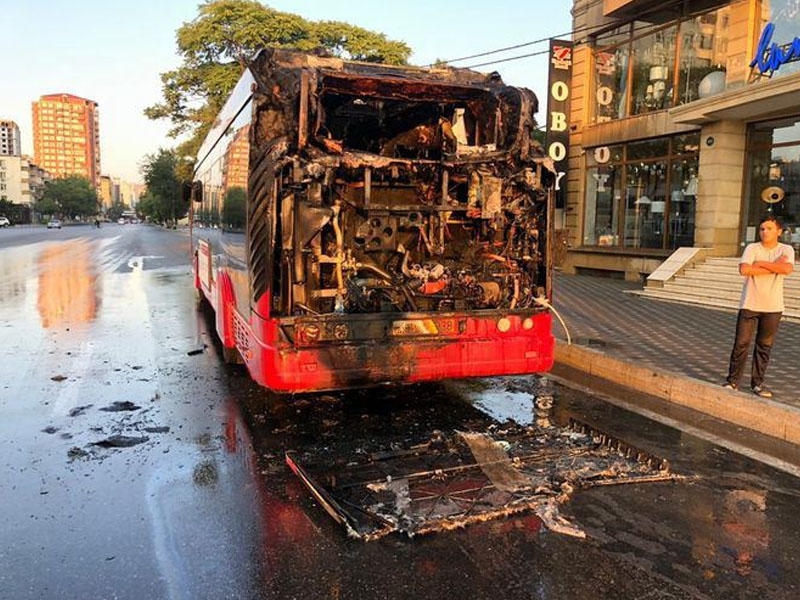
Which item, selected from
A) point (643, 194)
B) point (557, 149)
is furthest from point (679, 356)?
point (557, 149)

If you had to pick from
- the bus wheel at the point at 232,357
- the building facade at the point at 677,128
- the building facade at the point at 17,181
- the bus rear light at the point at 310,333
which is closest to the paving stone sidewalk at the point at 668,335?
the building facade at the point at 677,128

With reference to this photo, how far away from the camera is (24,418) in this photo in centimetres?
591

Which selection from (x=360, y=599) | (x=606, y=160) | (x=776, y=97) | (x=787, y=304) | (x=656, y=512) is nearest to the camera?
(x=360, y=599)

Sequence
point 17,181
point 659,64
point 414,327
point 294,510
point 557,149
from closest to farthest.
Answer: point 294,510 < point 414,327 < point 659,64 < point 557,149 < point 17,181

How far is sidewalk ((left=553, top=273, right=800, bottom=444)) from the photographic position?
611 cm

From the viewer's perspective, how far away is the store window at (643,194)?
17.5 meters

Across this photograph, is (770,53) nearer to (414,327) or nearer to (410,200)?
(410,200)

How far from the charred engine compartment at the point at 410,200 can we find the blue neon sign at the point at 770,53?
1108 cm

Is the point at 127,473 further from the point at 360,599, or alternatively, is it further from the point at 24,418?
the point at 360,599

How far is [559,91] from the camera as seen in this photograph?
2073 cm

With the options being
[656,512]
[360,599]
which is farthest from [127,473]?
[656,512]

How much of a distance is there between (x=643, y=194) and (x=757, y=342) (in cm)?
1343

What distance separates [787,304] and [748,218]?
478cm

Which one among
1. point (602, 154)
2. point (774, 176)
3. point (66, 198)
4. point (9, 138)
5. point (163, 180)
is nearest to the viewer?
point (774, 176)
